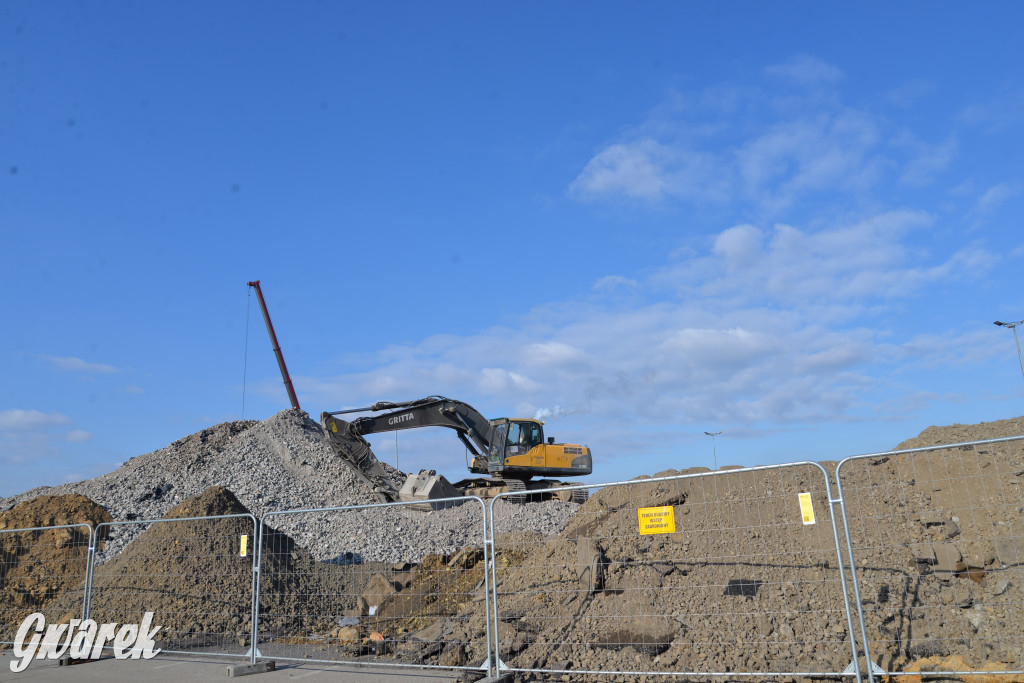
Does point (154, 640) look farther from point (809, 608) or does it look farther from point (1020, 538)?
point (1020, 538)

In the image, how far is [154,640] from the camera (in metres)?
10.2

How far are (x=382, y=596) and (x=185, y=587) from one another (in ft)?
11.7

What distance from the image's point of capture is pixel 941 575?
24.6 ft

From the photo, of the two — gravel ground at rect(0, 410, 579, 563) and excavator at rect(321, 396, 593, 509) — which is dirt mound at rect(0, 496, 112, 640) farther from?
excavator at rect(321, 396, 593, 509)

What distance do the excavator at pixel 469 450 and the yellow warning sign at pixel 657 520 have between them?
42.2 feet

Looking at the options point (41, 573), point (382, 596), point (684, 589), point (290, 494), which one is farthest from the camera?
point (290, 494)

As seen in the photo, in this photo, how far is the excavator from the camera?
68.7 feet

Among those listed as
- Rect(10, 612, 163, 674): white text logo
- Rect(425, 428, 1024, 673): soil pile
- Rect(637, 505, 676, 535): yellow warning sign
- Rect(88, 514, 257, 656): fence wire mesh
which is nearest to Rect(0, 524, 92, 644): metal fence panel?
Rect(88, 514, 257, 656): fence wire mesh

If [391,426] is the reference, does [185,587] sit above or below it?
below

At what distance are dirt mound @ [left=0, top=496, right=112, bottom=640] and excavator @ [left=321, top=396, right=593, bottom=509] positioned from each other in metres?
8.36

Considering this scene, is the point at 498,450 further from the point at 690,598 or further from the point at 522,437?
the point at 690,598

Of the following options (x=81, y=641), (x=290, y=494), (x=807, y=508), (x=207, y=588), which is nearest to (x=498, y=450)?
(x=290, y=494)

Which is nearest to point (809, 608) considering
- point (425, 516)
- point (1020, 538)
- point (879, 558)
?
point (879, 558)

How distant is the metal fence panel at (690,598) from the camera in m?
6.79
